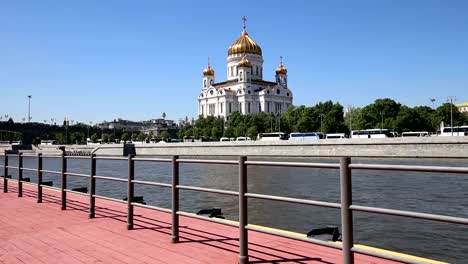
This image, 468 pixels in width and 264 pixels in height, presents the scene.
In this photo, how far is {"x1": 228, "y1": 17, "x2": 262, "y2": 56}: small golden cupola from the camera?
13075cm

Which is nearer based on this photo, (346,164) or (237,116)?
(346,164)

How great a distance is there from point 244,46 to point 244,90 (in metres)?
14.1

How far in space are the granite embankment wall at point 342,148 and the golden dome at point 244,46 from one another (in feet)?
204

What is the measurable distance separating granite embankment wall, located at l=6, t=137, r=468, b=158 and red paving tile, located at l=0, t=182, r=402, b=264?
1065 inches

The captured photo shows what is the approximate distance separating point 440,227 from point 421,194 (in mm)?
5975

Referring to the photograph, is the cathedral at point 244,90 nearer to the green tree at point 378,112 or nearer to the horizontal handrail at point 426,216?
the green tree at point 378,112

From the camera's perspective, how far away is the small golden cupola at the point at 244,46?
130750mm

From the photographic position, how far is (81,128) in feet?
513

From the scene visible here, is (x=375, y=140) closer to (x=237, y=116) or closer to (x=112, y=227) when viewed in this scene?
(x=112, y=227)

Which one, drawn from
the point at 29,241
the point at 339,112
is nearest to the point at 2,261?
the point at 29,241

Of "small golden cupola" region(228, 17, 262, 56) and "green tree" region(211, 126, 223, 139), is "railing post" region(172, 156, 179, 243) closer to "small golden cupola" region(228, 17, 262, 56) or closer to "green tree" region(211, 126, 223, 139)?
"green tree" region(211, 126, 223, 139)

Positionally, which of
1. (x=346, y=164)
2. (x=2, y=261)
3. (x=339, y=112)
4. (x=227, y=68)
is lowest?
Result: (x=2, y=261)

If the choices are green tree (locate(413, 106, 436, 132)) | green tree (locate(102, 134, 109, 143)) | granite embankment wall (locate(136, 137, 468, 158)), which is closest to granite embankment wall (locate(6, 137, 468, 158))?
granite embankment wall (locate(136, 137, 468, 158))

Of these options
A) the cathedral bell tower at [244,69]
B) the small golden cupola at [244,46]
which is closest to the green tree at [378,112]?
the cathedral bell tower at [244,69]
